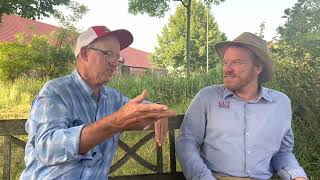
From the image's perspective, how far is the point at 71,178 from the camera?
2.02 m

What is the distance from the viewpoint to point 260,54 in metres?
3.17

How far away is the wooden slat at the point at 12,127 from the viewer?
9.90 ft

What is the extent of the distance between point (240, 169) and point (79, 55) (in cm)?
Result: 138

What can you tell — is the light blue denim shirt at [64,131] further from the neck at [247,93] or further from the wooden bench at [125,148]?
the neck at [247,93]

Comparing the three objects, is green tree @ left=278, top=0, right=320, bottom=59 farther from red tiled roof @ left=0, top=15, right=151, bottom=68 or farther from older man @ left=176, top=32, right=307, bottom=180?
red tiled roof @ left=0, top=15, right=151, bottom=68

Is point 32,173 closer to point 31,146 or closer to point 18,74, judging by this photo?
point 31,146

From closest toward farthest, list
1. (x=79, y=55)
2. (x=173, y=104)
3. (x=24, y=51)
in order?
(x=79, y=55) → (x=173, y=104) → (x=24, y=51)

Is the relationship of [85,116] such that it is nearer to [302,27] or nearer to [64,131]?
[64,131]

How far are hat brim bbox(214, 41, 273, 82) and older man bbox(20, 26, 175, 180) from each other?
0.98 meters

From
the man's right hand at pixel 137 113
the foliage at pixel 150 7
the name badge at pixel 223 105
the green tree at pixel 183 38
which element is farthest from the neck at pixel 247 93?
the green tree at pixel 183 38

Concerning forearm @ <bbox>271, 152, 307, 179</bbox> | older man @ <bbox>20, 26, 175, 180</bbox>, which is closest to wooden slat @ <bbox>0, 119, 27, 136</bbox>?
older man @ <bbox>20, 26, 175, 180</bbox>

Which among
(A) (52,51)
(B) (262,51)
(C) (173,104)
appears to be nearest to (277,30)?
(C) (173,104)

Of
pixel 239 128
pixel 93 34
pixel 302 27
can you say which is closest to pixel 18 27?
pixel 302 27

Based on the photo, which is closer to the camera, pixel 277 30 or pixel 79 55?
pixel 79 55
